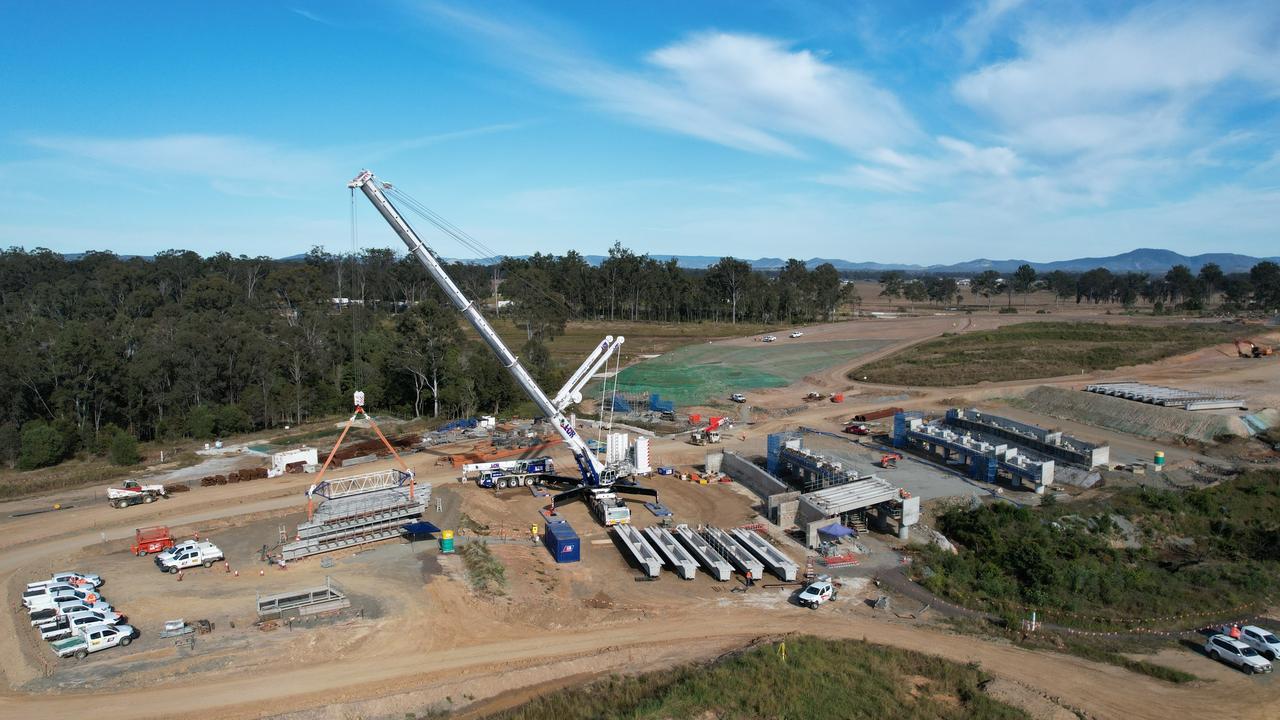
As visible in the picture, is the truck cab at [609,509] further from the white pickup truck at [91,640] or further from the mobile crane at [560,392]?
the white pickup truck at [91,640]

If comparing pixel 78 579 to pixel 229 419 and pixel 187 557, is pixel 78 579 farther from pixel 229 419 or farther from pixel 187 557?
pixel 229 419

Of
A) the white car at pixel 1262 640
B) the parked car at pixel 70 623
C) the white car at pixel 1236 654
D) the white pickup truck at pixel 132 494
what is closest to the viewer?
the parked car at pixel 70 623

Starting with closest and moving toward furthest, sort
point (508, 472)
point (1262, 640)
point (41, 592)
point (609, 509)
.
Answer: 1. point (1262, 640)
2. point (41, 592)
3. point (609, 509)
4. point (508, 472)

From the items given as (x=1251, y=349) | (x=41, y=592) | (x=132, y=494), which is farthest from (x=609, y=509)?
(x=1251, y=349)

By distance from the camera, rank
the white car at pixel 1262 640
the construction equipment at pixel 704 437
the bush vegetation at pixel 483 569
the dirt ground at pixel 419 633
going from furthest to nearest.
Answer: the construction equipment at pixel 704 437 < the bush vegetation at pixel 483 569 < the white car at pixel 1262 640 < the dirt ground at pixel 419 633

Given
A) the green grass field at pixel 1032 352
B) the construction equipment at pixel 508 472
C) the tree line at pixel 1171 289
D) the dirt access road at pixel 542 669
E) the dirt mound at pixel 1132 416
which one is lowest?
the dirt access road at pixel 542 669

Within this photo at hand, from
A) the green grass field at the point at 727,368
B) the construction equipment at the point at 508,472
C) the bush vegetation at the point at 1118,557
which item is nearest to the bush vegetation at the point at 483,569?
the construction equipment at the point at 508,472

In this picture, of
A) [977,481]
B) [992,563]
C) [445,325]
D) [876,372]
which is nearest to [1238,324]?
[876,372]
